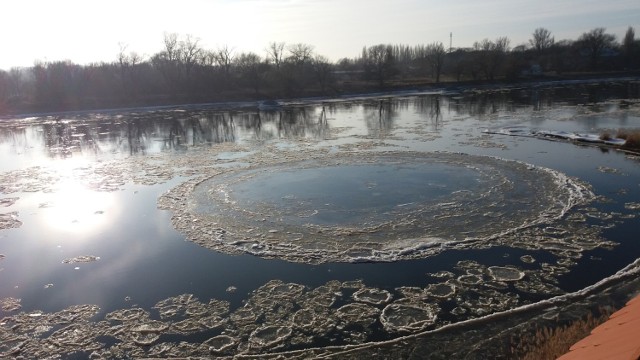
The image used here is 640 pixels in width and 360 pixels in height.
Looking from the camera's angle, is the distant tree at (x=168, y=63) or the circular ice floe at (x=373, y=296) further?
the distant tree at (x=168, y=63)

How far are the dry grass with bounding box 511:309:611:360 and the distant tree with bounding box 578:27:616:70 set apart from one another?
278ft

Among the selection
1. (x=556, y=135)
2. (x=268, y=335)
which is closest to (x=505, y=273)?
(x=268, y=335)

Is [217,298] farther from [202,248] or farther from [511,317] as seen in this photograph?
[511,317]

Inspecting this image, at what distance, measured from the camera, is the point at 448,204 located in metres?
11.7

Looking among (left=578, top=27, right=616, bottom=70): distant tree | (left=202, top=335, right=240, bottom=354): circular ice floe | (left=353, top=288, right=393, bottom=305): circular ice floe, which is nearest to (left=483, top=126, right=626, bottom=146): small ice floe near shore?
(left=353, top=288, right=393, bottom=305): circular ice floe

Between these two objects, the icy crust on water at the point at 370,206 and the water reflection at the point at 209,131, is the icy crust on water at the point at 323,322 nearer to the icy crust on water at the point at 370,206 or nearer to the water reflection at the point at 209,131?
the icy crust on water at the point at 370,206

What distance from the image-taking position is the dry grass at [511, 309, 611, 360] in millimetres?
5497

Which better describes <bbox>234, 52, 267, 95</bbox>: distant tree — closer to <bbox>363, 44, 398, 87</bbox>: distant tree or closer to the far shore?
the far shore

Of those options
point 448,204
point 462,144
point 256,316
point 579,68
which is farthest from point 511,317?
point 579,68

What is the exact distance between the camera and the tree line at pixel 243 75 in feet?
214

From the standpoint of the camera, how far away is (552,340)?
578 cm

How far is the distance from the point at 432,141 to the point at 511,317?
49.1 feet

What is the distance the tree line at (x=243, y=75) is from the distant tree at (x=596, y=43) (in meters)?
0.18

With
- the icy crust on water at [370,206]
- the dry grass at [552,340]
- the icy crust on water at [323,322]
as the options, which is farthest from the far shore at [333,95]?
the dry grass at [552,340]
